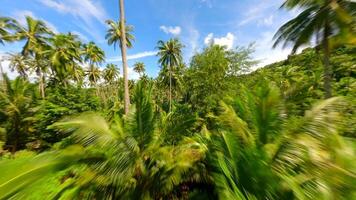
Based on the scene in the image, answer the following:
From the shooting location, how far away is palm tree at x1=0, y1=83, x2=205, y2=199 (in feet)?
14.6

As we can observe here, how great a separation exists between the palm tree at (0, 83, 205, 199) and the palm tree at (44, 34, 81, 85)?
80.6 feet

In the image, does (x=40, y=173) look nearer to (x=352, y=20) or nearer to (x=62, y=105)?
(x=352, y=20)

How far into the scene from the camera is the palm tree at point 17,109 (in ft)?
52.7

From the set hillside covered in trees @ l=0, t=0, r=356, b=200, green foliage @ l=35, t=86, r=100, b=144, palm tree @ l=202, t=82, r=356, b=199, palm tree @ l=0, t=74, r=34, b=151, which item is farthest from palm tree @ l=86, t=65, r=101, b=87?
palm tree @ l=202, t=82, r=356, b=199

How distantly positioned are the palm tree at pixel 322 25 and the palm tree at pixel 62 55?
23.2 m

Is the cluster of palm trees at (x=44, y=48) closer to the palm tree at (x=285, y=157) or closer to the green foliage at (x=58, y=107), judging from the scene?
the green foliage at (x=58, y=107)

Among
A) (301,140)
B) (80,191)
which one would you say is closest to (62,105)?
(80,191)

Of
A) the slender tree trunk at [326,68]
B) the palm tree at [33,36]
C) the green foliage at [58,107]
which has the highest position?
the palm tree at [33,36]

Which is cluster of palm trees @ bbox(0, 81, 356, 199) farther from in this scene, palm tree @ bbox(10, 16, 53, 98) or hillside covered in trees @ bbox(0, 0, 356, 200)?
palm tree @ bbox(10, 16, 53, 98)

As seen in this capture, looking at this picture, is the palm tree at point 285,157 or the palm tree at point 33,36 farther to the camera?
the palm tree at point 33,36

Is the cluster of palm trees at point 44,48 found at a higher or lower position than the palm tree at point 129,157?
higher

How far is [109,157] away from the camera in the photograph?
15.1 ft

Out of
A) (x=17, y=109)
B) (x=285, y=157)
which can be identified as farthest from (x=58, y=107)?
(x=285, y=157)

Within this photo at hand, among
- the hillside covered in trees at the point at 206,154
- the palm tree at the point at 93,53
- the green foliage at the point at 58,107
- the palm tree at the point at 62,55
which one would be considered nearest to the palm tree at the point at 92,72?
the palm tree at the point at 93,53
